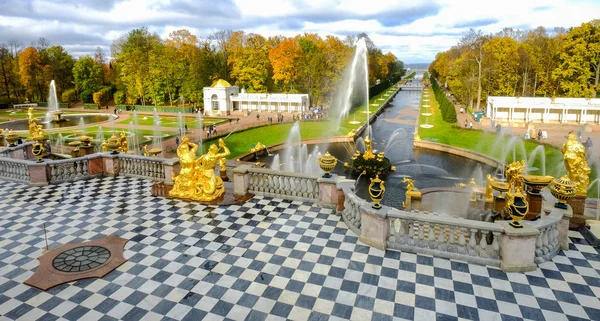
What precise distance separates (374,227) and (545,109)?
54.4 metres

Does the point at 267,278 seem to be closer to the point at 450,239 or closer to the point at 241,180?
the point at 450,239

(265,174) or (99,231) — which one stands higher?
(265,174)

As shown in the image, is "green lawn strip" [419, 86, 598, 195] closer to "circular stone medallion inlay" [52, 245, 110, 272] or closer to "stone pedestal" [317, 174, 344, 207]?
"stone pedestal" [317, 174, 344, 207]

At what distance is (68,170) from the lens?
1808cm

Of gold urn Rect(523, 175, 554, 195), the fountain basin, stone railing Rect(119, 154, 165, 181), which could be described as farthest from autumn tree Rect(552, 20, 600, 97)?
the fountain basin

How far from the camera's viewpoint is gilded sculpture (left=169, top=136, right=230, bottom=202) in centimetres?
1549

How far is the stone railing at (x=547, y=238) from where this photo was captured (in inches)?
414

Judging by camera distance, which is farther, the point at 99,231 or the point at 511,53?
the point at 511,53

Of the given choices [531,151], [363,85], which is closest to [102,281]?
[531,151]

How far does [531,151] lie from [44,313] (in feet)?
132

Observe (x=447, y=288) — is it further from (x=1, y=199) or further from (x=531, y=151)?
(x=531, y=151)

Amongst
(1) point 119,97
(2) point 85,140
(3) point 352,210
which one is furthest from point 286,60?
(3) point 352,210

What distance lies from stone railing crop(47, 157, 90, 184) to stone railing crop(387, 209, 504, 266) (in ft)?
47.6

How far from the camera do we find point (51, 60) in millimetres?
91062
